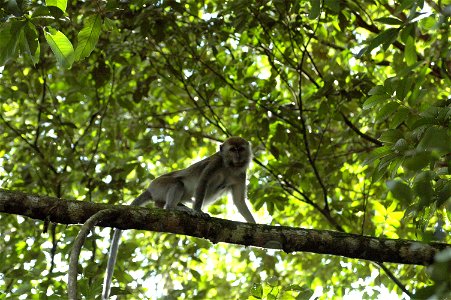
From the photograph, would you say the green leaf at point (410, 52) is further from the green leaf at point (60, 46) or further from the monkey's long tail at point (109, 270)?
the monkey's long tail at point (109, 270)

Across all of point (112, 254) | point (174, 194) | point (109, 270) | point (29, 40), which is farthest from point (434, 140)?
point (174, 194)

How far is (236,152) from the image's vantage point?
6867mm

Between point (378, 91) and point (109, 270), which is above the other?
point (378, 91)

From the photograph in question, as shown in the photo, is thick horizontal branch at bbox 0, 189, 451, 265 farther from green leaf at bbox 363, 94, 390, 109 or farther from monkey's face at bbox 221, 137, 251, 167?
monkey's face at bbox 221, 137, 251, 167

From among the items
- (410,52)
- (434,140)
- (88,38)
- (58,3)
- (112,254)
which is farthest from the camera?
(112,254)

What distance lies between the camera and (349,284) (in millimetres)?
7574

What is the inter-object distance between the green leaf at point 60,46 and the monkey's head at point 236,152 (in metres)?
3.44

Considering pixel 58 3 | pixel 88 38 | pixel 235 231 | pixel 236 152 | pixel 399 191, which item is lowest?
pixel 399 191

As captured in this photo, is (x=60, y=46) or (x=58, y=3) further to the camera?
(x=60, y=46)

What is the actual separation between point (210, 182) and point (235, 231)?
2.47 m

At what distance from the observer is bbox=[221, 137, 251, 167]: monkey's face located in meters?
6.86

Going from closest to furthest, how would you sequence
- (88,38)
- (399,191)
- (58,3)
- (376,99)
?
(399,191) → (58,3) → (88,38) → (376,99)

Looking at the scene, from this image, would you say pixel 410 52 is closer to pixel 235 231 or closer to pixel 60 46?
pixel 235 231

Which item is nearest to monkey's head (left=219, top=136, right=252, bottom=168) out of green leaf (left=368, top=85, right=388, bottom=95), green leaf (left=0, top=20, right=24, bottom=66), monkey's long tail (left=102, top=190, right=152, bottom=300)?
monkey's long tail (left=102, top=190, right=152, bottom=300)
